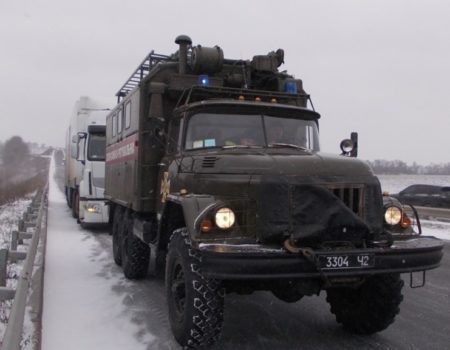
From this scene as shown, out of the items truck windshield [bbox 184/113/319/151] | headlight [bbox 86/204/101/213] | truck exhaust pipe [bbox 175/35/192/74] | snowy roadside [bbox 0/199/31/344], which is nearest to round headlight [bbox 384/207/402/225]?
truck windshield [bbox 184/113/319/151]

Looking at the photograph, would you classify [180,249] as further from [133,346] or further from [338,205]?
[338,205]

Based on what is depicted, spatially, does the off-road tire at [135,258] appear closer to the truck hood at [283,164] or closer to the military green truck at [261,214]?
the military green truck at [261,214]

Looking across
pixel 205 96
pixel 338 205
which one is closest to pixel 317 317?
pixel 338 205

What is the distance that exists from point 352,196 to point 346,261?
2.21ft

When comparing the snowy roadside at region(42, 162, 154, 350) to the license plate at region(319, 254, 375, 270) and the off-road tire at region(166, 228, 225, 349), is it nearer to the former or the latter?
the off-road tire at region(166, 228, 225, 349)

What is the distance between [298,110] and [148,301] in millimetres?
3111

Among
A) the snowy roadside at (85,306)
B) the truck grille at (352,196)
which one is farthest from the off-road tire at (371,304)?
A: the snowy roadside at (85,306)

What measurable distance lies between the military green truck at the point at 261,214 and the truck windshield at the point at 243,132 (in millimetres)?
12

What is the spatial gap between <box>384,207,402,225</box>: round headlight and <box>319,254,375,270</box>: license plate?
2.52 ft

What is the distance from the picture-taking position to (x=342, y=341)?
5.47m

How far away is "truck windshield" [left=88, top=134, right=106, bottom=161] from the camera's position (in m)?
15.4

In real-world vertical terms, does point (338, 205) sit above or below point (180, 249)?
above

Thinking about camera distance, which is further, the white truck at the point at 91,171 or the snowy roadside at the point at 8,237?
the white truck at the point at 91,171

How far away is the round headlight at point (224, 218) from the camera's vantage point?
15.3 ft
